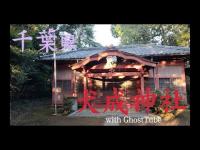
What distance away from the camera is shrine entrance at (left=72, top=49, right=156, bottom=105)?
8.38 metres

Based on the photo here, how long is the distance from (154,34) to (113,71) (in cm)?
1016

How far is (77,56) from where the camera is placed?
35.1 ft

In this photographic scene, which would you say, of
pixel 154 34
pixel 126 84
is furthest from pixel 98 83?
pixel 154 34

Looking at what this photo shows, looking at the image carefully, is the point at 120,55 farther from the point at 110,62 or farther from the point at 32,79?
the point at 32,79

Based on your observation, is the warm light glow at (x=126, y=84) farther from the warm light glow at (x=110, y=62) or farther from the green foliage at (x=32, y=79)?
the green foliage at (x=32, y=79)

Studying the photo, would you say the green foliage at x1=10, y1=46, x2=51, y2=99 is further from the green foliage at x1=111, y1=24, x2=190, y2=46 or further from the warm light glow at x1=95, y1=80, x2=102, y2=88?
the green foliage at x1=111, y1=24, x2=190, y2=46

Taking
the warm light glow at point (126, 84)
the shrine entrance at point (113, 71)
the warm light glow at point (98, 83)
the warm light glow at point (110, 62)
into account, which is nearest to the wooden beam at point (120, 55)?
the shrine entrance at point (113, 71)

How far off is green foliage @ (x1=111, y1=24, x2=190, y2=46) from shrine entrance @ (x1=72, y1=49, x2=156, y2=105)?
634 cm

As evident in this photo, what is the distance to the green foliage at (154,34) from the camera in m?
15.3

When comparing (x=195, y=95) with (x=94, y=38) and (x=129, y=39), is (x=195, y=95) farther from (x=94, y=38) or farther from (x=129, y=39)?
(x=94, y=38)

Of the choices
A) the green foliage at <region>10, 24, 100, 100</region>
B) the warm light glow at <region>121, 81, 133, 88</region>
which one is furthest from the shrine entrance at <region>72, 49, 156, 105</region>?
the green foliage at <region>10, 24, 100, 100</region>

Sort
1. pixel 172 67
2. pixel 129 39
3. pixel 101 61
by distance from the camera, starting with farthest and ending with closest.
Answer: pixel 129 39, pixel 172 67, pixel 101 61

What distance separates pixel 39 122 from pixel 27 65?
141 inches
